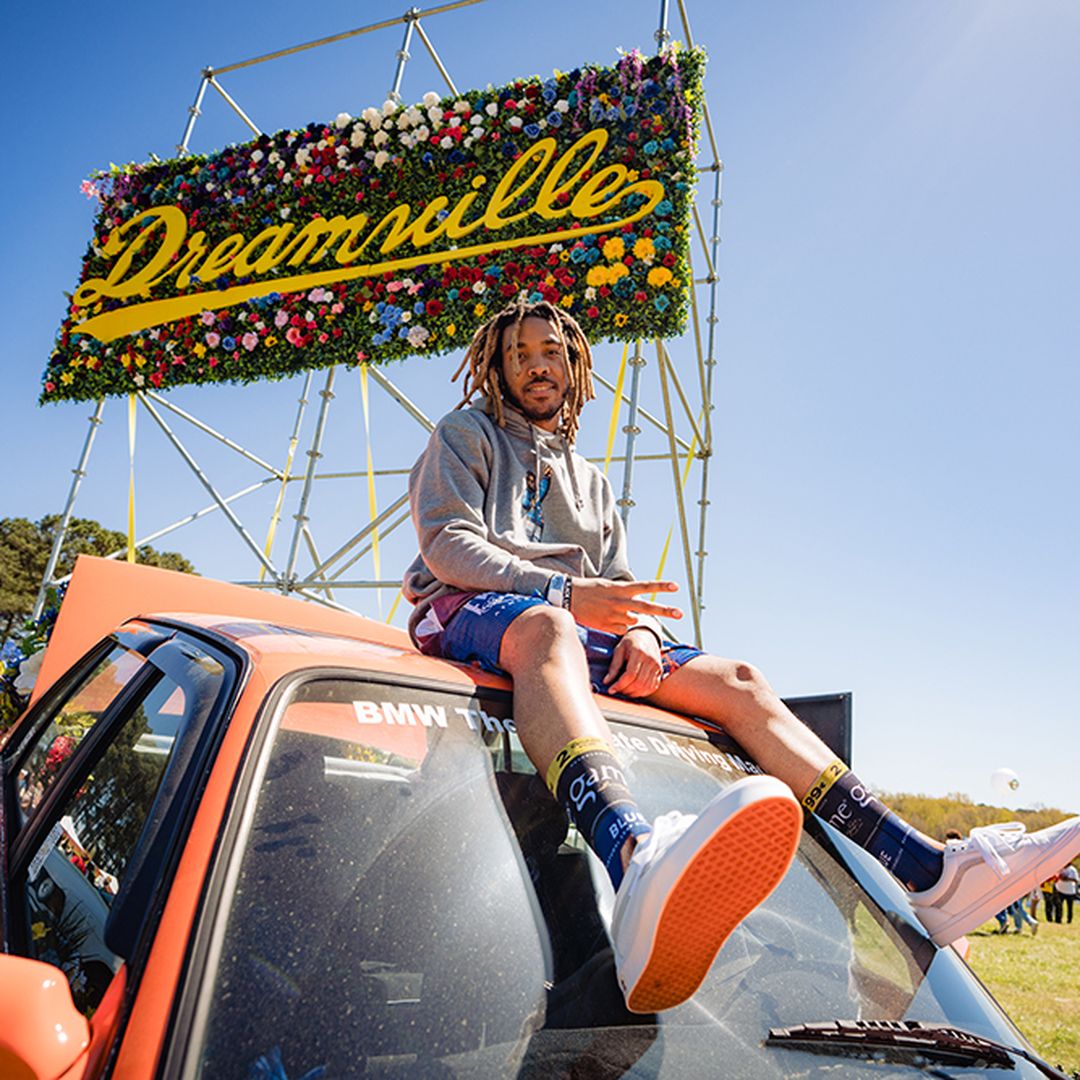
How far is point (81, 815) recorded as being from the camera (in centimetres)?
135

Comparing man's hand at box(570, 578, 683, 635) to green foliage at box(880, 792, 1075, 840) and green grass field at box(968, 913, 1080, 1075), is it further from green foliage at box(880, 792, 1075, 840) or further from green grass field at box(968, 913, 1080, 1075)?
green foliage at box(880, 792, 1075, 840)

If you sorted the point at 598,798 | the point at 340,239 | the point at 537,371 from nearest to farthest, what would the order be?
1. the point at 598,798
2. the point at 537,371
3. the point at 340,239

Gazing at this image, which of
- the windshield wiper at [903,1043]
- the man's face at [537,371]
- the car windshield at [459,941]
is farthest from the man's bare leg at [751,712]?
the man's face at [537,371]

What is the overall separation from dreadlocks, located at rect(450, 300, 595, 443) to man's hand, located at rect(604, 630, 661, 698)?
86 cm

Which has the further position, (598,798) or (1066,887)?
(1066,887)

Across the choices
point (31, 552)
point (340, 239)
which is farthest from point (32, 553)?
point (340, 239)

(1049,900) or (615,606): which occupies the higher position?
(615,606)

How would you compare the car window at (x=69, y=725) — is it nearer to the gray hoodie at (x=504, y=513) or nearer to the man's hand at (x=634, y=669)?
the gray hoodie at (x=504, y=513)

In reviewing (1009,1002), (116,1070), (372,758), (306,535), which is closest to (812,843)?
(372,758)

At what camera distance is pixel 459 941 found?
38.8 inches

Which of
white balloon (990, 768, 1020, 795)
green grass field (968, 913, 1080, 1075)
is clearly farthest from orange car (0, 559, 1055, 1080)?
white balloon (990, 768, 1020, 795)

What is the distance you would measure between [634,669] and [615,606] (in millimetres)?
151

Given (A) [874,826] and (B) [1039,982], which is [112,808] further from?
(B) [1039,982]

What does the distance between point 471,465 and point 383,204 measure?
6.34 m
